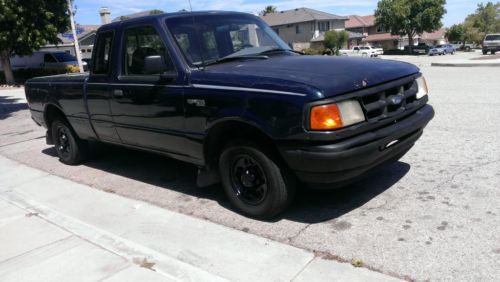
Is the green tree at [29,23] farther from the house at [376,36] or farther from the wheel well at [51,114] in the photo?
the house at [376,36]

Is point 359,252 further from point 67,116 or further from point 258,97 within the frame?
point 67,116

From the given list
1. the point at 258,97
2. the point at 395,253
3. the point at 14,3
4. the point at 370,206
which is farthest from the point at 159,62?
the point at 14,3

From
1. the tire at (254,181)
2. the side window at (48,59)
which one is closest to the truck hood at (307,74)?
the tire at (254,181)

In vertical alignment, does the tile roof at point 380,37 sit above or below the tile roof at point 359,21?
below

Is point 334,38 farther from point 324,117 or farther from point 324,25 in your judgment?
point 324,117

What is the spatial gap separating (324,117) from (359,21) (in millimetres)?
90276

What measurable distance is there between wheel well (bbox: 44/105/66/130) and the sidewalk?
1.87 meters

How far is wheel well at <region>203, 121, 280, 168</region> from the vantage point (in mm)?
3961

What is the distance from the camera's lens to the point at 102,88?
5.45m

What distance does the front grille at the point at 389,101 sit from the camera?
3.82 meters

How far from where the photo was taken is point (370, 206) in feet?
14.1

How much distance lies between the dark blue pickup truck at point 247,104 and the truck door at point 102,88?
15 mm

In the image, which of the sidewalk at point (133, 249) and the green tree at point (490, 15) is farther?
the green tree at point (490, 15)

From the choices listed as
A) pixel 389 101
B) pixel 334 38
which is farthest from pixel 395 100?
pixel 334 38
